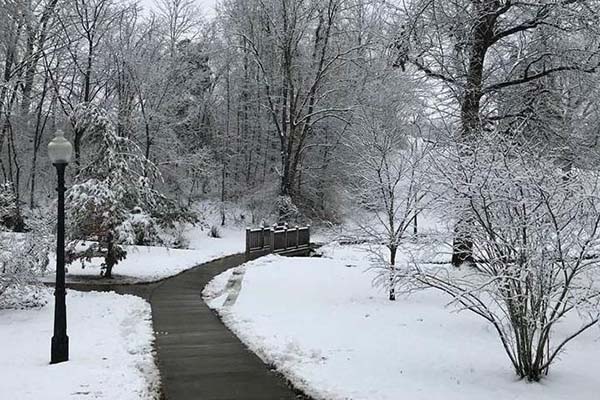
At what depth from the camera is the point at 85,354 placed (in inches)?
311

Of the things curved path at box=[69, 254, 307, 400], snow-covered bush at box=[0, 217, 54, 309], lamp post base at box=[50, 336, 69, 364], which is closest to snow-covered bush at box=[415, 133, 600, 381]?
curved path at box=[69, 254, 307, 400]

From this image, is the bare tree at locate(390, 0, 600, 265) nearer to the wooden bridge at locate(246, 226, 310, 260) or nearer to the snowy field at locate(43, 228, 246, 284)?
the snowy field at locate(43, 228, 246, 284)

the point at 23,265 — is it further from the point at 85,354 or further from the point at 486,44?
the point at 486,44

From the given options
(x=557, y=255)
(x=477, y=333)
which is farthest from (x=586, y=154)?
(x=557, y=255)

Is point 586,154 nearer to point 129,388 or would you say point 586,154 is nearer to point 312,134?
point 129,388

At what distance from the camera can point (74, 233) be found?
48.9ft

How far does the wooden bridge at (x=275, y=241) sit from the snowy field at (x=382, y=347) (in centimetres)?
821

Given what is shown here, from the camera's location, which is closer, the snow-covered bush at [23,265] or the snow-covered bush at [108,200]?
the snow-covered bush at [23,265]

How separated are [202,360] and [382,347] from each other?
8.32 feet

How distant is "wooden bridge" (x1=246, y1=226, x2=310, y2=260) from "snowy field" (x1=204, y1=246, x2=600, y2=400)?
8.21m

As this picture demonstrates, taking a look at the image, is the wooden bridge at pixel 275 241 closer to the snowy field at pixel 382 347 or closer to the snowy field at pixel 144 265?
the snowy field at pixel 144 265

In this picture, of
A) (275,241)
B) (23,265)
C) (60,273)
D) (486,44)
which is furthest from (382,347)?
(275,241)

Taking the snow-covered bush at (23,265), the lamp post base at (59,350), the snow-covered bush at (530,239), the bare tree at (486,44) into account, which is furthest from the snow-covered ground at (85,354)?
the bare tree at (486,44)

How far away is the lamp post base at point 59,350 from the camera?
7.53 m
